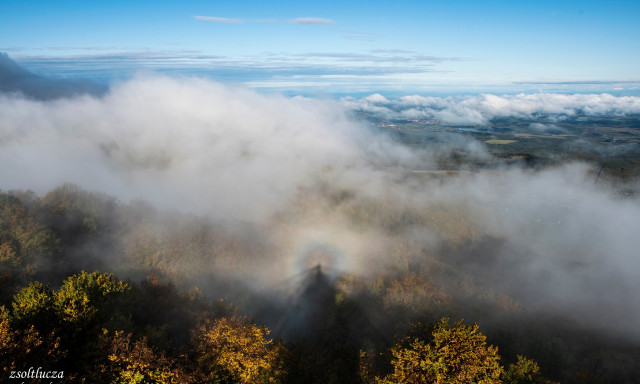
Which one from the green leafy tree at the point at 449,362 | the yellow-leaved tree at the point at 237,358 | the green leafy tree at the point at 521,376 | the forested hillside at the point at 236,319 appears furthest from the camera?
the green leafy tree at the point at 521,376

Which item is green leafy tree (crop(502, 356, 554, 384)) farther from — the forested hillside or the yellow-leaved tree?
the yellow-leaved tree

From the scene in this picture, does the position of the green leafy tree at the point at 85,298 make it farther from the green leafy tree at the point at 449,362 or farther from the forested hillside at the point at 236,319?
the green leafy tree at the point at 449,362

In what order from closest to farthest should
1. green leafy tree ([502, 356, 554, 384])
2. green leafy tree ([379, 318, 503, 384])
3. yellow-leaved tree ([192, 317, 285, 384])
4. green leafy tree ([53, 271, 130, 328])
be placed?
1. green leafy tree ([379, 318, 503, 384])
2. yellow-leaved tree ([192, 317, 285, 384])
3. green leafy tree ([53, 271, 130, 328])
4. green leafy tree ([502, 356, 554, 384])

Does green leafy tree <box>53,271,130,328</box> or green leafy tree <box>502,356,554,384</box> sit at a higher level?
green leafy tree <box>53,271,130,328</box>

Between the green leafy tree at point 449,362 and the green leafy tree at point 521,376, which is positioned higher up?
the green leafy tree at point 449,362

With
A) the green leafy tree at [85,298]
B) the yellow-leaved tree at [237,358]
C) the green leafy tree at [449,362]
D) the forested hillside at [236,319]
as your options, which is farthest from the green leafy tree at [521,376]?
the green leafy tree at [85,298]

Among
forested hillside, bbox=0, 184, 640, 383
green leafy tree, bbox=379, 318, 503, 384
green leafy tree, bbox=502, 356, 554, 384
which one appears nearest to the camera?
green leafy tree, bbox=379, 318, 503, 384

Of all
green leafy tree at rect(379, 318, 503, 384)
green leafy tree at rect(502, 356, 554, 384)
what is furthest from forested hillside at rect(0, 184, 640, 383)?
green leafy tree at rect(502, 356, 554, 384)

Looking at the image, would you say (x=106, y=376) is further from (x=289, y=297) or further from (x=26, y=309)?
(x=289, y=297)

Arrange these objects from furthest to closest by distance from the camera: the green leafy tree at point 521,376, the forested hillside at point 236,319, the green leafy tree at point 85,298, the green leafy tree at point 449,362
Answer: the green leafy tree at point 521,376
the green leafy tree at point 85,298
the forested hillside at point 236,319
the green leafy tree at point 449,362
